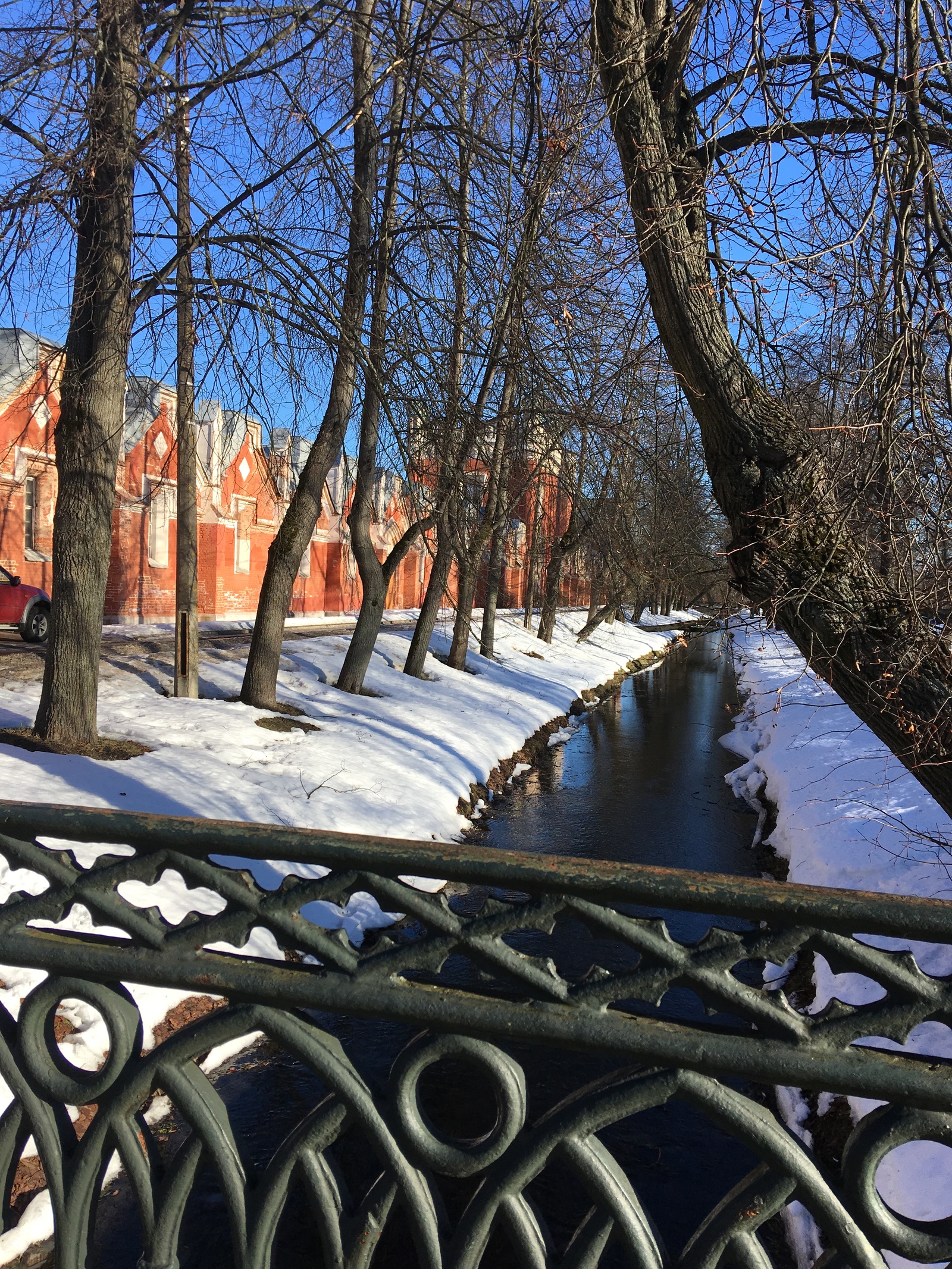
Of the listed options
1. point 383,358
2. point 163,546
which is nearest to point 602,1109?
point 383,358

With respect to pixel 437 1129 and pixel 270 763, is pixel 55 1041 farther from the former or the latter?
pixel 270 763

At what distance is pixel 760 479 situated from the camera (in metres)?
3.55

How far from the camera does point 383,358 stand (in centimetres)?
648

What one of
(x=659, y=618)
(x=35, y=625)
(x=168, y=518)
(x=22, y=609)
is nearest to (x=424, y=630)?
(x=35, y=625)

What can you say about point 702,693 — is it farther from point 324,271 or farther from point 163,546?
point 324,271

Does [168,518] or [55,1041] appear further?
[168,518]

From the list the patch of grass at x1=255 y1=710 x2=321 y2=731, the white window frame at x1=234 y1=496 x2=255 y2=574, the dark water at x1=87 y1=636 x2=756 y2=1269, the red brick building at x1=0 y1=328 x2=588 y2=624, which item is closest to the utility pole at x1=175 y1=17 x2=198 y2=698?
the red brick building at x1=0 y1=328 x2=588 y2=624

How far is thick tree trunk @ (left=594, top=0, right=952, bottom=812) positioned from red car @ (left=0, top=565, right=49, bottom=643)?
39.8 ft

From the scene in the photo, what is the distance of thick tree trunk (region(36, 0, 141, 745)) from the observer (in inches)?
255

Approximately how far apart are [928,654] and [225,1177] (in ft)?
9.31

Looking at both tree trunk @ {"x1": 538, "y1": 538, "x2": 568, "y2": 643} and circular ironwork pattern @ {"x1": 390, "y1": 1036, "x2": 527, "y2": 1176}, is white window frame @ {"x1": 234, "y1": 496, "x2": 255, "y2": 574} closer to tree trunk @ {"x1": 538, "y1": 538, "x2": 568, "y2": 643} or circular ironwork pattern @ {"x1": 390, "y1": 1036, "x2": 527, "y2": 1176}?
tree trunk @ {"x1": 538, "y1": 538, "x2": 568, "y2": 643}

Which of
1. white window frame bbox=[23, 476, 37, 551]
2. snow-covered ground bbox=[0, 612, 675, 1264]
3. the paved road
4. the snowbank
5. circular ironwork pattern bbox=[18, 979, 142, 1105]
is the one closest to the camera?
circular ironwork pattern bbox=[18, 979, 142, 1105]

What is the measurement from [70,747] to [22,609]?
23.4 feet

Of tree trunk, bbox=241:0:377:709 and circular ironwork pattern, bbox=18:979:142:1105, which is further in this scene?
tree trunk, bbox=241:0:377:709
